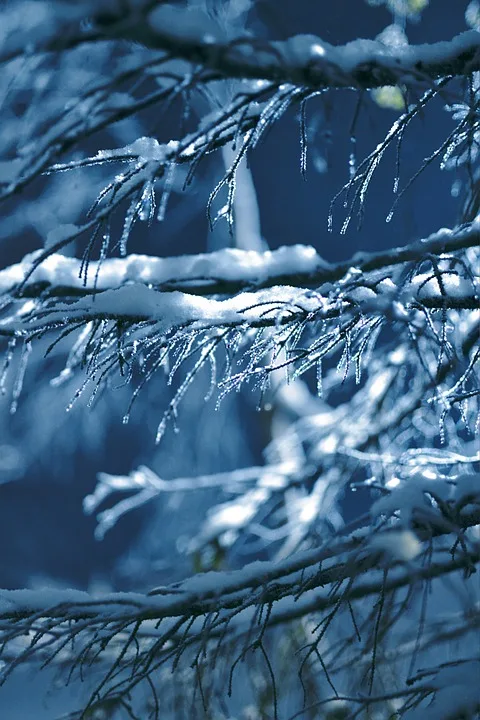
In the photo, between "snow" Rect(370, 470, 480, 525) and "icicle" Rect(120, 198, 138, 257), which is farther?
"icicle" Rect(120, 198, 138, 257)

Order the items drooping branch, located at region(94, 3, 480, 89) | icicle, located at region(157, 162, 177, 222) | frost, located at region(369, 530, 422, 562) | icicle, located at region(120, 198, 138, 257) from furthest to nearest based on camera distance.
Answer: icicle, located at region(120, 198, 138, 257) → icicle, located at region(157, 162, 177, 222) → frost, located at region(369, 530, 422, 562) → drooping branch, located at region(94, 3, 480, 89)

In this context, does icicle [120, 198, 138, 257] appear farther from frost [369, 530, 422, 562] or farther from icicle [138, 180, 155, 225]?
frost [369, 530, 422, 562]

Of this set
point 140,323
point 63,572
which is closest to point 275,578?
point 140,323

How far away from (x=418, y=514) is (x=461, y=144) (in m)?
1.39

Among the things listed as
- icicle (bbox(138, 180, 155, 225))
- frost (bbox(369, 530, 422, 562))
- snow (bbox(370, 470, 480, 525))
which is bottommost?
frost (bbox(369, 530, 422, 562))

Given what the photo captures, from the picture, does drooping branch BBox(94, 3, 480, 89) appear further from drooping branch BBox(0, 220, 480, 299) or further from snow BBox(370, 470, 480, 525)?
snow BBox(370, 470, 480, 525)

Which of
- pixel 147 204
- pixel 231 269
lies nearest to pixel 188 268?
pixel 231 269

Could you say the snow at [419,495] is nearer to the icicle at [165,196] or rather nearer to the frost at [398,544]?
the frost at [398,544]

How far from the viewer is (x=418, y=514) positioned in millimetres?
1482

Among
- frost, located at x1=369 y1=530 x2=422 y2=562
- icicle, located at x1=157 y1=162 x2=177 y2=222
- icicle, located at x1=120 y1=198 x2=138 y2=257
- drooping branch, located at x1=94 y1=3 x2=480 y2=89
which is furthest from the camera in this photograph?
icicle, located at x1=120 y1=198 x2=138 y2=257

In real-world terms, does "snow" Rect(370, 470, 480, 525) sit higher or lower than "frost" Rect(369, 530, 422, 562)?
higher

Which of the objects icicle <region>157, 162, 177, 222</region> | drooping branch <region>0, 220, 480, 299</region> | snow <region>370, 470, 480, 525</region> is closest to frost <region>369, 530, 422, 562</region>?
snow <region>370, 470, 480, 525</region>

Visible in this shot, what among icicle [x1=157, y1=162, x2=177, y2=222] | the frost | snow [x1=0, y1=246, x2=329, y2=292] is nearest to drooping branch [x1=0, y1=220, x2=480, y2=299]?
snow [x1=0, y1=246, x2=329, y2=292]

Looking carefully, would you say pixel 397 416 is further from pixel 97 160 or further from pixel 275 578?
pixel 97 160
